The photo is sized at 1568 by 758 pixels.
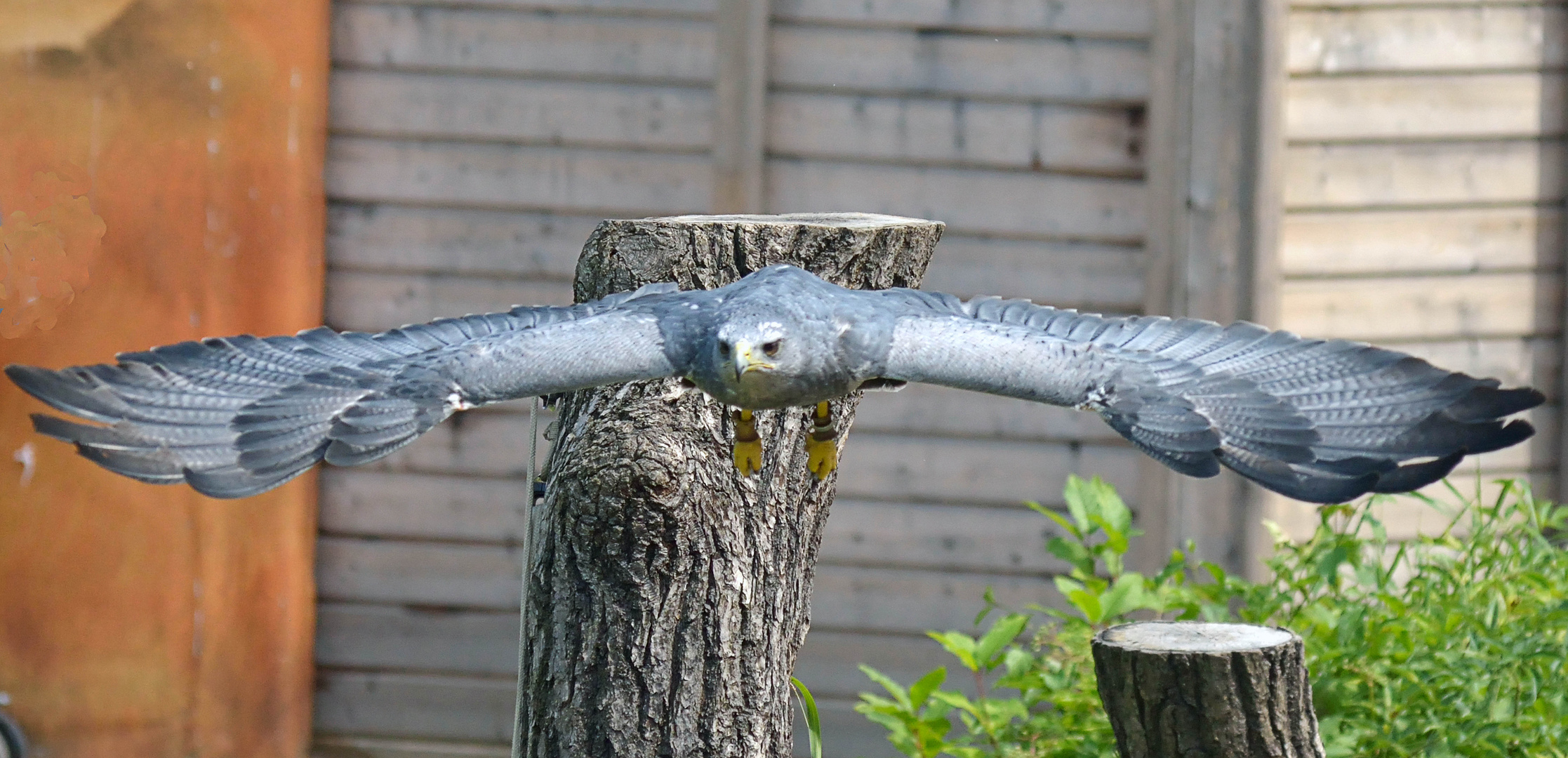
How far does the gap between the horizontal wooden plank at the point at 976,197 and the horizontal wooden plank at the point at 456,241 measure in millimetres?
679

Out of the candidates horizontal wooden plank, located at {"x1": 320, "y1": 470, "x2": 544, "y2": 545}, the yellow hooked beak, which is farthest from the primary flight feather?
horizontal wooden plank, located at {"x1": 320, "y1": 470, "x2": 544, "y2": 545}

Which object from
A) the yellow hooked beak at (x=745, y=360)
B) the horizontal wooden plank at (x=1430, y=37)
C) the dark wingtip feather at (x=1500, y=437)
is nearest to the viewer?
A: the dark wingtip feather at (x=1500, y=437)

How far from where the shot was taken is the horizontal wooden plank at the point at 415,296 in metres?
4.37

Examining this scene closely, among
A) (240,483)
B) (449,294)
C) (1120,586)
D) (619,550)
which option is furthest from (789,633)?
(449,294)

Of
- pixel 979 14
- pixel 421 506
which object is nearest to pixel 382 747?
pixel 421 506

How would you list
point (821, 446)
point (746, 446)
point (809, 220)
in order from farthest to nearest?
1. point (809, 220)
2. point (821, 446)
3. point (746, 446)

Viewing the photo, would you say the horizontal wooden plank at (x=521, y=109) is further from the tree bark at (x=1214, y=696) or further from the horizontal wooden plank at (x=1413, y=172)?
the tree bark at (x=1214, y=696)

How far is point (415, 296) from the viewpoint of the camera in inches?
173

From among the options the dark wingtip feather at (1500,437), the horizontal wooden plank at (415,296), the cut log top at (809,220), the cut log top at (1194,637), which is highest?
the cut log top at (809,220)

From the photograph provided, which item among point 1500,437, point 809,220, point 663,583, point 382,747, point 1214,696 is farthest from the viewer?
point 382,747

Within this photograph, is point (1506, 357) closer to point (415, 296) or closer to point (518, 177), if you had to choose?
point (518, 177)

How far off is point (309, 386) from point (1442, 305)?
3.51 m

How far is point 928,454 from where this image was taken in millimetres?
4422

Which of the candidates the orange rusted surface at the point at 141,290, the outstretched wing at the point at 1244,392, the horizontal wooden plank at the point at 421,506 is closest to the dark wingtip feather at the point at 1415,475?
the outstretched wing at the point at 1244,392
